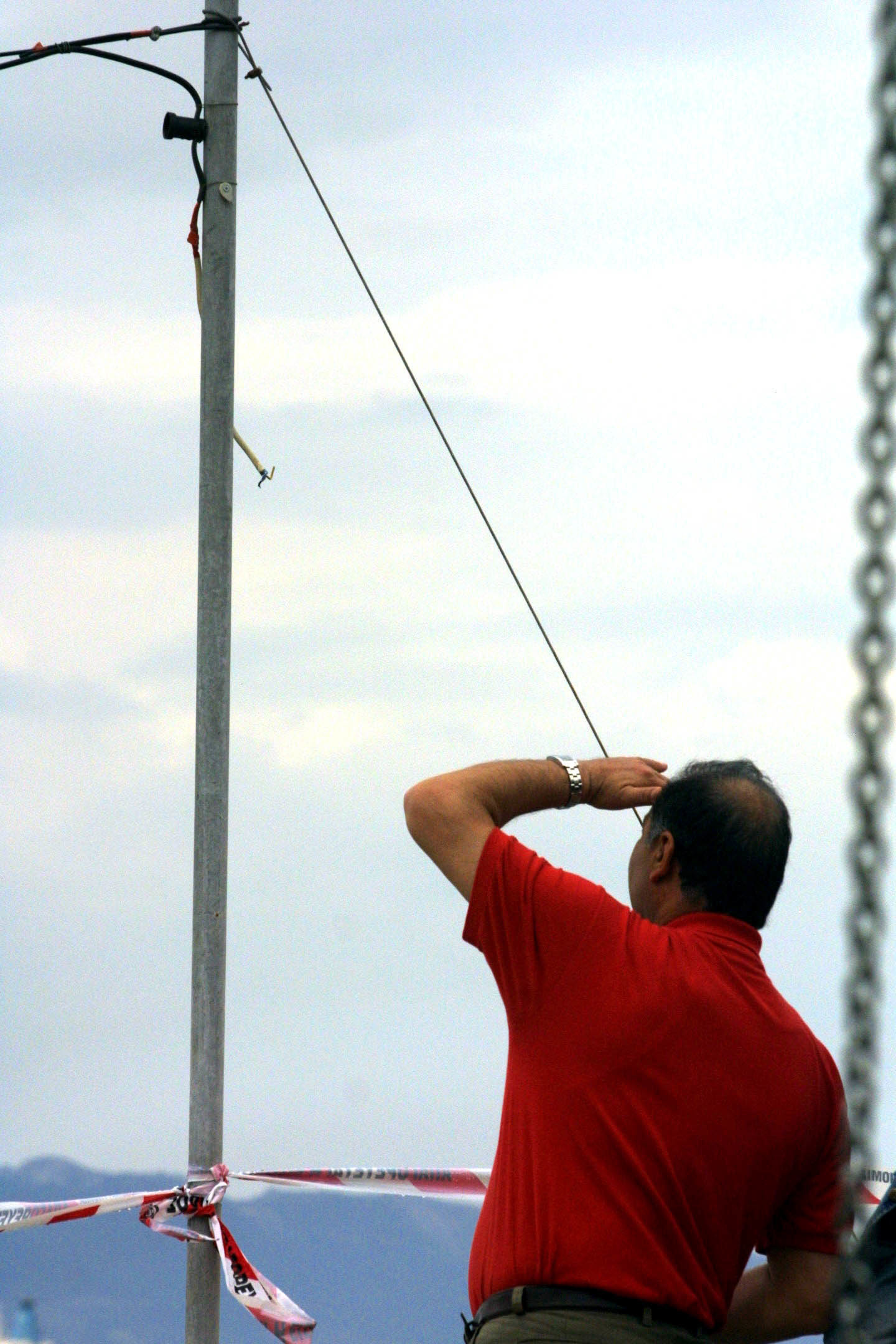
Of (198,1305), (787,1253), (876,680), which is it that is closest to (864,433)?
(876,680)

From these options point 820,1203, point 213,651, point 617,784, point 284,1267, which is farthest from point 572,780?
point 284,1267

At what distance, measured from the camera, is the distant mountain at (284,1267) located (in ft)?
14.4

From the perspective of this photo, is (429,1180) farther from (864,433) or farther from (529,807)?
(864,433)

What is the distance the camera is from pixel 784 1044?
2578 millimetres

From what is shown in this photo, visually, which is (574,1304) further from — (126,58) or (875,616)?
(126,58)

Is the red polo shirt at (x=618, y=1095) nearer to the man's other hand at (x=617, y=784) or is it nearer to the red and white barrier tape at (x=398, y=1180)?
the man's other hand at (x=617, y=784)

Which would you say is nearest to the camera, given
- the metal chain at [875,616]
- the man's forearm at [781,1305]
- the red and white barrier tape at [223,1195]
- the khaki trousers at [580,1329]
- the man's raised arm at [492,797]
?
the metal chain at [875,616]

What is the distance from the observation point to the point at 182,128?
4363 millimetres

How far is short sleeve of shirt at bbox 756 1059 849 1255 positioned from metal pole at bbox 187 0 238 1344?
180 cm

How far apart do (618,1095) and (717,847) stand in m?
0.41

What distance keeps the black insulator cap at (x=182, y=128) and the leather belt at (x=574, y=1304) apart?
9.76ft

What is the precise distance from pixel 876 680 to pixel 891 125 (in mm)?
486

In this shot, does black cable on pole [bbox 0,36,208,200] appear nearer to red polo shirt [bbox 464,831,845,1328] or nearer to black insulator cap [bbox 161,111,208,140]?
black insulator cap [bbox 161,111,208,140]

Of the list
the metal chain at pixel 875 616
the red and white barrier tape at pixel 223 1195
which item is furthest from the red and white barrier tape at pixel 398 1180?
the metal chain at pixel 875 616
